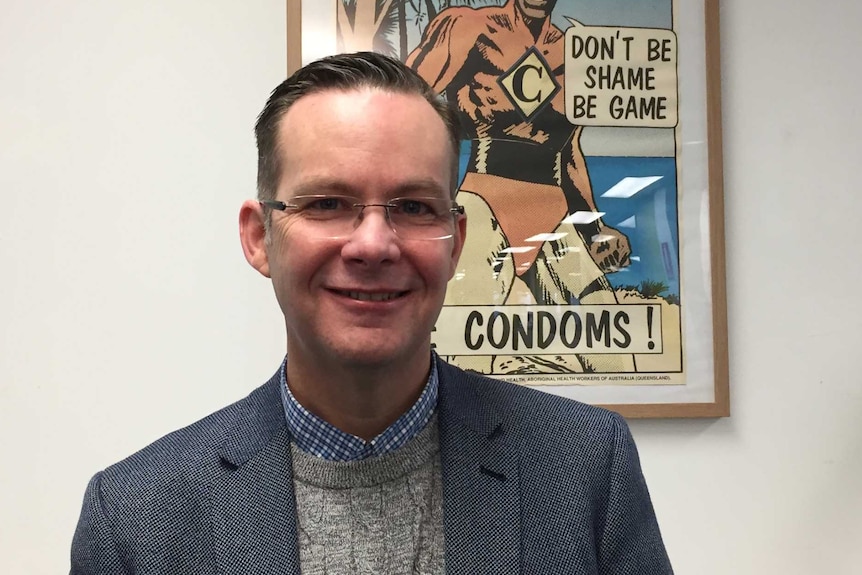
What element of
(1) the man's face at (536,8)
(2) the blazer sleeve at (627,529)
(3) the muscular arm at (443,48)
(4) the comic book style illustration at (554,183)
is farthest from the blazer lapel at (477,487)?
(1) the man's face at (536,8)

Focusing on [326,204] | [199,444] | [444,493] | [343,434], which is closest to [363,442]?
[343,434]

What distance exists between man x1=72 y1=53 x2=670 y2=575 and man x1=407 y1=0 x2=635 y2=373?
47cm

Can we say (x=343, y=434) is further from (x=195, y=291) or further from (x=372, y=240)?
(x=195, y=291)

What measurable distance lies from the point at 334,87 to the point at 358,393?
446mm

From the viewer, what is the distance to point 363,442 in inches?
38.7

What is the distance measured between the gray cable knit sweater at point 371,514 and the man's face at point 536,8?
1.03m

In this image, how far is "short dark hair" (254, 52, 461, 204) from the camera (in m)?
0.98

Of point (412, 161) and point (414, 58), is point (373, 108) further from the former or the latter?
point (414, 58)

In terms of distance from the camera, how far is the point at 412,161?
92 cm

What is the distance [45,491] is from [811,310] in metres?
1.76

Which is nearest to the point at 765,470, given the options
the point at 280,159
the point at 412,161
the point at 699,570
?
the point at 699,570

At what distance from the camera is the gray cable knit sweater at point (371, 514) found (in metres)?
0.92

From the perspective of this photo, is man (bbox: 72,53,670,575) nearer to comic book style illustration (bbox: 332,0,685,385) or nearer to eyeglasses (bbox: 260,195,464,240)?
eyeglasses (bbox: 260,195,464,240)

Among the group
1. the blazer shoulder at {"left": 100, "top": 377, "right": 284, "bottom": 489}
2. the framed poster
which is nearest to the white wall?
the framed poster
